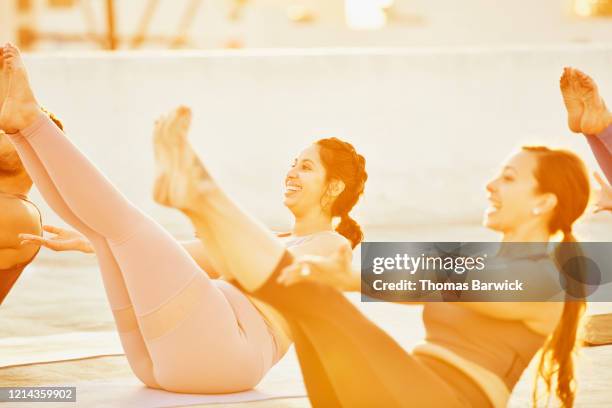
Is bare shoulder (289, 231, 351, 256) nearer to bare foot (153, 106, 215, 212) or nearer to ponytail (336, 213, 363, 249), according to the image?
ponytail (336, 213, 363, 249)

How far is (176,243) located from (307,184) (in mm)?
409

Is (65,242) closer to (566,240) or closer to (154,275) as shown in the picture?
(154,275)

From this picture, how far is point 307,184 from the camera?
8.56 feet

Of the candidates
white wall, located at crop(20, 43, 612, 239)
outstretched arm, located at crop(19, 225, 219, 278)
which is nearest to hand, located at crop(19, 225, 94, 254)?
outstretched arm, located at crop(19, 225, 219, 278)

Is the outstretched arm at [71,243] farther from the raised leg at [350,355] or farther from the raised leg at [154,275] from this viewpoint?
the raised leg at [350,355]

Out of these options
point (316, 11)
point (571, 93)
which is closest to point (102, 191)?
point (571, 93)

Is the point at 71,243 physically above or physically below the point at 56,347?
above

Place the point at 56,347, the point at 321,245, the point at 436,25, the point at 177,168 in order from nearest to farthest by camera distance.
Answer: the point at 177,168, the point at 321,245, the point at 56,347, the point at 436,25

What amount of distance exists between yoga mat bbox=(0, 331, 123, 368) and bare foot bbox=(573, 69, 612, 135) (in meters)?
1.60

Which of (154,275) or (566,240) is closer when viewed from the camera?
(566,240)

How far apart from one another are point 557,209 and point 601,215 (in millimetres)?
5922

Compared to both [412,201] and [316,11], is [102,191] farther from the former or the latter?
[316,11]

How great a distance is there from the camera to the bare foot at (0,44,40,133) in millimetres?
2254

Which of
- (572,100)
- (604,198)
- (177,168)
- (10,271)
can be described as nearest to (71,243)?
(10,271)
